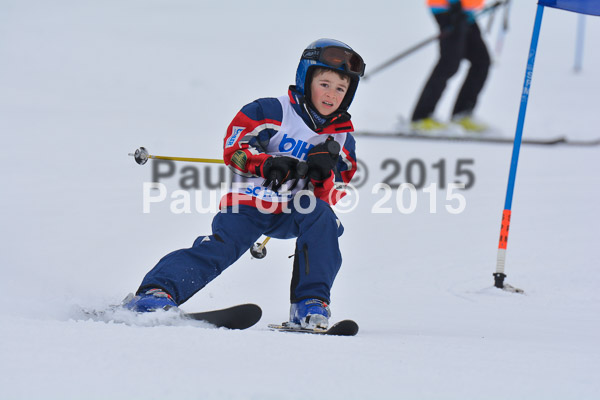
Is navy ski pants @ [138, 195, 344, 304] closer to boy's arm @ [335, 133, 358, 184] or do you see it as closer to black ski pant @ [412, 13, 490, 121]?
boy's arm @ [335, 133, 358, 184]

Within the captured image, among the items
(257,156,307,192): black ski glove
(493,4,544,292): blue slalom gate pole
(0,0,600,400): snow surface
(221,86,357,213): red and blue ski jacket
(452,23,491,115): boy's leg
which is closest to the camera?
(0,0,600,400): snow surface

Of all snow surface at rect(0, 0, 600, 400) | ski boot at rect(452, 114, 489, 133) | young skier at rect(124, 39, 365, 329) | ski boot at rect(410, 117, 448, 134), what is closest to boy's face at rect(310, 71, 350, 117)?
young skier at rect(124, 39, 365, 329)

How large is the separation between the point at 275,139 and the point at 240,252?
0.52m

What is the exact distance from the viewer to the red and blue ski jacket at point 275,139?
3.51 meters

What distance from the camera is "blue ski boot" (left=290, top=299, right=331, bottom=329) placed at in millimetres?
3144

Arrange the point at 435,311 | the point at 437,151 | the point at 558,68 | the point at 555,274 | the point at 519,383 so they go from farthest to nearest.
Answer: the point at 558,68 < the point at 437,151 < the point at 555,274 < the point at 435,311 < the point at 519,383

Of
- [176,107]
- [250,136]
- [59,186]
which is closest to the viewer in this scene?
[250,136]

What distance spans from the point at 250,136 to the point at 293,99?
0.27 m

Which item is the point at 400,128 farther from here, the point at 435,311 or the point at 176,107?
the point at 435,311

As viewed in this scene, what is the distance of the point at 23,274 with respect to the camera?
13.6 ft

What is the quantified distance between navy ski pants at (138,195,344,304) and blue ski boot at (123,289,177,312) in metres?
0.07

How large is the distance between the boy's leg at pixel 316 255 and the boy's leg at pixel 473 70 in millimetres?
6073

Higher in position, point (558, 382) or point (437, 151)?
point (437, 151)

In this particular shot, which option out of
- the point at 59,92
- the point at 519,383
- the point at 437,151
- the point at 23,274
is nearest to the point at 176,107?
the point at 59,92
